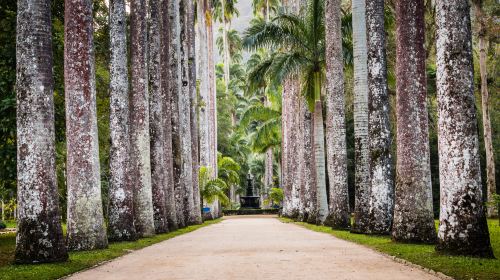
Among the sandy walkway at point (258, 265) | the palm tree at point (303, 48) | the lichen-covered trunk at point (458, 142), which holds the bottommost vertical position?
the sandy walkway at point (258, 265)

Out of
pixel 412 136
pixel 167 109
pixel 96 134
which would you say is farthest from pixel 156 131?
pixel 412 136

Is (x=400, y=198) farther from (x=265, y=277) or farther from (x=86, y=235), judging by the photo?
(x=86, y=235)

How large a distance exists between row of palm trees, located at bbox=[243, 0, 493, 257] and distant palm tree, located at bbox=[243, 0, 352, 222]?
1.9 inches

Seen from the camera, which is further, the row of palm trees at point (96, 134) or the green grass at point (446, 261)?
the row of palm trees at point (96, 134)

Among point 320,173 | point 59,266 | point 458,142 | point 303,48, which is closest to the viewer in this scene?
point 59,266

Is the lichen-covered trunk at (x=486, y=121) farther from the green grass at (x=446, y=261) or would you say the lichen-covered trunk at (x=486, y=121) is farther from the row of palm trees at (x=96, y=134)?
the green grass at (x=446, y=261)

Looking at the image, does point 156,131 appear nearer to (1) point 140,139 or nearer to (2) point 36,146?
(1) point 140,139

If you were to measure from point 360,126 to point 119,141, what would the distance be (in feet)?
24.3

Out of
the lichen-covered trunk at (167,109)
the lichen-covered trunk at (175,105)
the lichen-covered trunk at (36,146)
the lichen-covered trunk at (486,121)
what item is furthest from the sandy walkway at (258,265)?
the lichen-covered trunk at (486,121)

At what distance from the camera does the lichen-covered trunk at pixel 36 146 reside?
30.5 feet

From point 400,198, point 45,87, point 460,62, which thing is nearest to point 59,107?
point 45,87

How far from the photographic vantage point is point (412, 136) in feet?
39.4

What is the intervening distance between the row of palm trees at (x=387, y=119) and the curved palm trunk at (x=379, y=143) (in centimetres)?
3

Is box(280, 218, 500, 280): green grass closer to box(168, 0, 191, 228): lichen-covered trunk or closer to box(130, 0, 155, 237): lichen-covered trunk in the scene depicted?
box(130, 0, 155, 237): lichen-covered trunk
